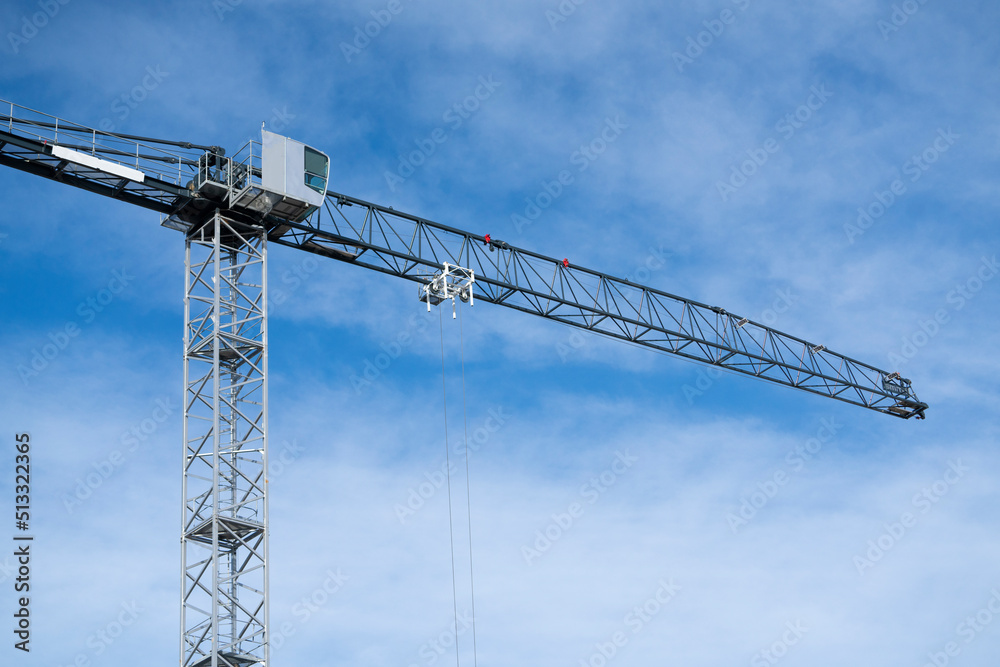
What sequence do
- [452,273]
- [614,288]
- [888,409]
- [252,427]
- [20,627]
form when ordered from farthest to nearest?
[888,409], [614,288], [452,273], [252,427], [20,627]

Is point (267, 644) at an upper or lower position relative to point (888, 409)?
lower

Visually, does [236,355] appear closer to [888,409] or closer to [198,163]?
[198,163]

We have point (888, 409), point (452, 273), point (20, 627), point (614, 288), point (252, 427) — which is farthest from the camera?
point (888, 409)

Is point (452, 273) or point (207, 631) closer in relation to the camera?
point (207, 631)

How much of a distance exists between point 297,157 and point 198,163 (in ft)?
13.5

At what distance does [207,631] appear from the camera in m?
48.5

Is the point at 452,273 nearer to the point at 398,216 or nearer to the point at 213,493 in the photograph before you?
the point at 398,216

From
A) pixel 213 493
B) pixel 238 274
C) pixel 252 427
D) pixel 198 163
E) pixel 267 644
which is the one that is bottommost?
pixel 267 644

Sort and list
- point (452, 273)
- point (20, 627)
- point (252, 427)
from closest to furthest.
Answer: point (20, 627)
point (252, 427)
point (452, 273)

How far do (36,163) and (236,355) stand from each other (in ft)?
35.6

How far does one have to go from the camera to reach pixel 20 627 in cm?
4809

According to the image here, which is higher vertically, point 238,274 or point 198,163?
point 198,163

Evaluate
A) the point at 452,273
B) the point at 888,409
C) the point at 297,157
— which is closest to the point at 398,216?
the point at 452,273

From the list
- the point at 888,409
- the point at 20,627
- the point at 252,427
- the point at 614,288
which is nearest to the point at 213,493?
the point at 252,427
